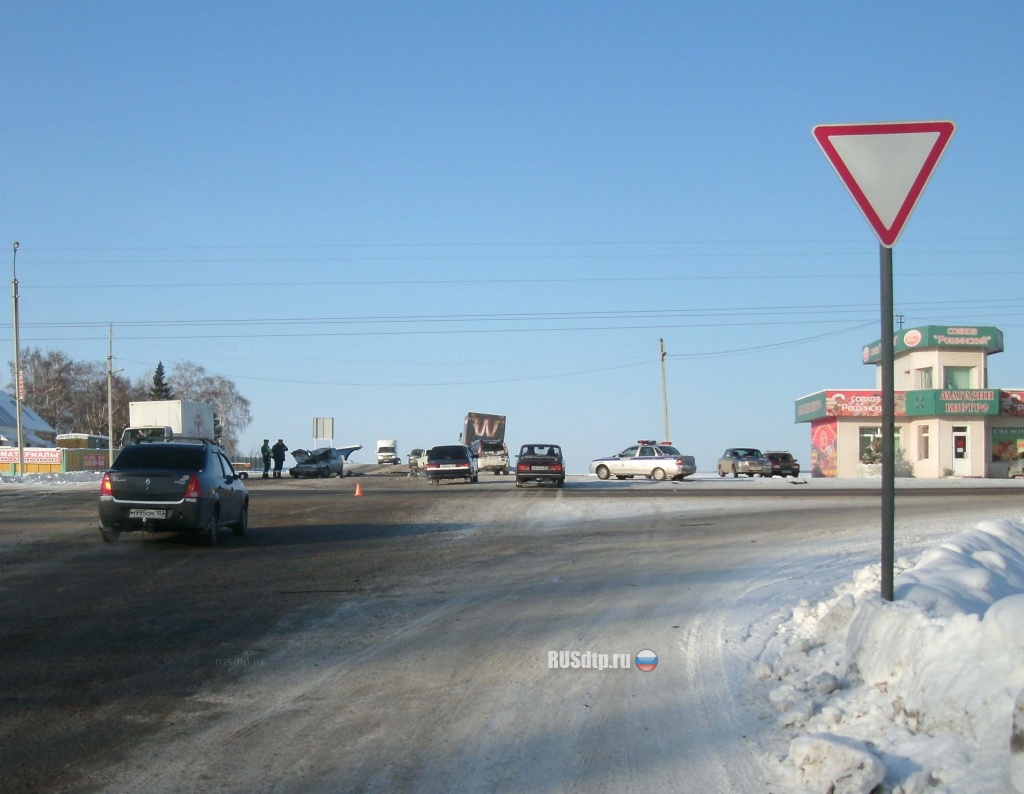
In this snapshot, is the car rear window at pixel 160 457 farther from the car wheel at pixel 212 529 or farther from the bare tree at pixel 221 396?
the bare tree at pixel 221 396

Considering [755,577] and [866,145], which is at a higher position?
[866,145]

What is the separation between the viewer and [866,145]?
→ 600cm

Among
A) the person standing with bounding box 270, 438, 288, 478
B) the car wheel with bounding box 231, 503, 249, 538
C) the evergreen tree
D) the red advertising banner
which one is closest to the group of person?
the person standing with bounding box 270, 438, 288, 478

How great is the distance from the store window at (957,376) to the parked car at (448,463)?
103 ft

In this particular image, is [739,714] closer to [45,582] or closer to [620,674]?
[620,674]

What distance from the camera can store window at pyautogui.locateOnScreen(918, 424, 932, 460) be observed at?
179 feet

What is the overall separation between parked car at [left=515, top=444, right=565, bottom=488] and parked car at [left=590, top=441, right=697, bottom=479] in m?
9.74

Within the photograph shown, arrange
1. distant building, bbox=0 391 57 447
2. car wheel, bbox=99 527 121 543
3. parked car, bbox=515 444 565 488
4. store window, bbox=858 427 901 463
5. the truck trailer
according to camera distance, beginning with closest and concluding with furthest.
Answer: car wheel, bbox=99 527 121 543, parked car, bbox=515 444 565 488, store window, bbox=858 427 901 463, the truck trailer, distant building, bbox=0 391 57 447

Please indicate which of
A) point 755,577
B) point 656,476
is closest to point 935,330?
point 656,476

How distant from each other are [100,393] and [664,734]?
4301 inches

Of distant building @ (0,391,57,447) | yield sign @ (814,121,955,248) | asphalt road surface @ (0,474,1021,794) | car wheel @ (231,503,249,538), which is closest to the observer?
asphalt road surface @ (0,474,1021,794)

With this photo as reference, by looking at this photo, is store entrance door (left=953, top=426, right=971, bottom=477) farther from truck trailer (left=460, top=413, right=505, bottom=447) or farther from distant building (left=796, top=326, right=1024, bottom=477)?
truck trailer (left=460, top=413, right=505, bottom=447)

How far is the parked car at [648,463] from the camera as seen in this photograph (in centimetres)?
4475

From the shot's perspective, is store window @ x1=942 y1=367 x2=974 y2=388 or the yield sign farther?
store window @ x1=942 y1=367 x2=974 y2=388
